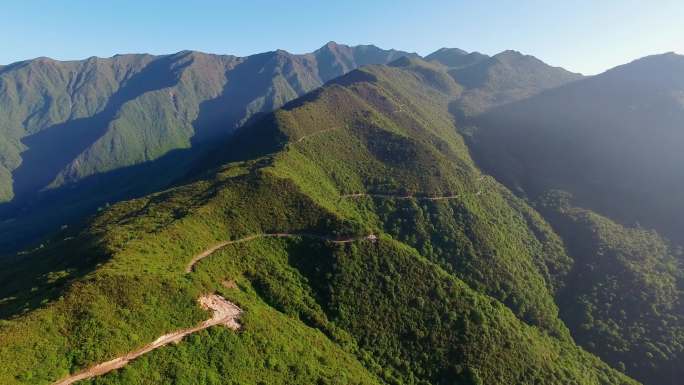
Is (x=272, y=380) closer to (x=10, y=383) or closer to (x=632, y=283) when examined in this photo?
(x=10, y=383)

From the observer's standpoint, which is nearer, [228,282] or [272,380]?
[272,380]

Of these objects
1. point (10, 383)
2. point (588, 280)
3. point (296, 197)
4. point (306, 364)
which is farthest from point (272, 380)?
point (588, 280)

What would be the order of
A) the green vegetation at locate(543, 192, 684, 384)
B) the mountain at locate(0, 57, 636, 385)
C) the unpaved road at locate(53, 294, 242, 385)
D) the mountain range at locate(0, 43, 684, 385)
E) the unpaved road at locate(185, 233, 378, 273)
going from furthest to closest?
the green vegetation at locate(543, 192, 684, 384) < the unpaved road at locate(185, 233, 378, 273) < the mountain range at locate(0, 43, 684, 385) < the mountain at locate(0, 57, 636, 385) < the unpaved road at locate(53, 294, 242, 385)

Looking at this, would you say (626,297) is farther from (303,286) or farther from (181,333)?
(181,333)

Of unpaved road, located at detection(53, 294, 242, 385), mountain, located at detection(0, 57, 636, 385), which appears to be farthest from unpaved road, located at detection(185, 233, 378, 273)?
unpaved road, located at detection(53, 294, 242, 385)

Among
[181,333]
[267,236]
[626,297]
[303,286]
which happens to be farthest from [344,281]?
[626,297]

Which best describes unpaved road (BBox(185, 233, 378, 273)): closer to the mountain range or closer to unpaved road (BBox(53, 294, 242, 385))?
the mountain range

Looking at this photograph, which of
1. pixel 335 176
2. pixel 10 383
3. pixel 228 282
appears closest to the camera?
pixel 10 383

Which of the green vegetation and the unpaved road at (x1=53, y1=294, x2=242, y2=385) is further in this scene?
the green vegetation
